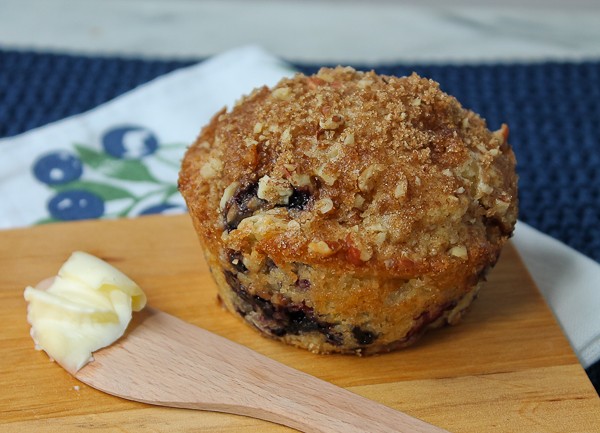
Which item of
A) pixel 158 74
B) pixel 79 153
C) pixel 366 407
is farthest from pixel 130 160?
pixel 366 407

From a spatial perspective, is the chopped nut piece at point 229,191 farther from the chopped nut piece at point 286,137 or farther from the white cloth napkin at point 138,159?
the white cloth napkin at point 138,159

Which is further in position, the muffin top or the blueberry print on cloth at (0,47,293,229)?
the blueberry print on cloth at (0,47,293,229)

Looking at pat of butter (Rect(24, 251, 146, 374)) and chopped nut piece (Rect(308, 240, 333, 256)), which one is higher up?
chopped nut piece (Rect(308, 240, 333, 256))

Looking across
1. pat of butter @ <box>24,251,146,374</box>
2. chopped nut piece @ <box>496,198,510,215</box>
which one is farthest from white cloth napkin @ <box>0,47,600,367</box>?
pat of butter @ <box>24,251,146,374</box>

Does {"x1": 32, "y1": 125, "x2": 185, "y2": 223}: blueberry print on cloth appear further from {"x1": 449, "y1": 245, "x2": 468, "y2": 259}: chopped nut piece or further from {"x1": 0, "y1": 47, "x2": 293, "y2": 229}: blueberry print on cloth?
{"x1": 449, "y1": 245, "x2": 468, "y2": 259}: chopped nut piece

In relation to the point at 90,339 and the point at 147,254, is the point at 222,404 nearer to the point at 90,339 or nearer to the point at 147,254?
the point at 90,339

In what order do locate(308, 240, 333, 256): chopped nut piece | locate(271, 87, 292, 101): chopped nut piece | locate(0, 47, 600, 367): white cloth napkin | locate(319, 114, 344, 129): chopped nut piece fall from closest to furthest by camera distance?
locate(308, 240, 333, 256): chopped nut piece, locate(319, 114, 344, 129): chopped nut piece, locate(271, 87, 292, 101): chopped nut piece, locate(0, 47, 600, 367): white cloth napkin
